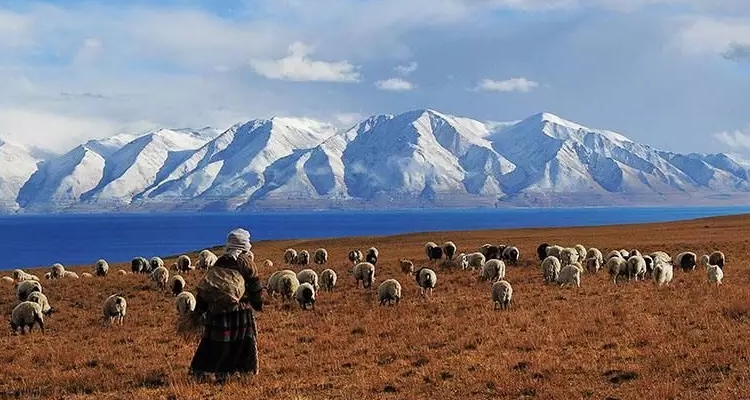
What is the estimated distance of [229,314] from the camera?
1204cm

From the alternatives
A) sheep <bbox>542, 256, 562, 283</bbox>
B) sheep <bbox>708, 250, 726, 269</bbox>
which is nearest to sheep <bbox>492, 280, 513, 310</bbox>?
sheep <bbox>542, 256, 562, 283</bbox>

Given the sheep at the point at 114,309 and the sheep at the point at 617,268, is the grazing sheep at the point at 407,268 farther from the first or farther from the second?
the sheep at the point at 114,309

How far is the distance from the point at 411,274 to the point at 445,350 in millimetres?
20135

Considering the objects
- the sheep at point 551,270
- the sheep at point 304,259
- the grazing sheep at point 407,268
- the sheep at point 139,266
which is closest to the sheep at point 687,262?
the sheep at point 551,270

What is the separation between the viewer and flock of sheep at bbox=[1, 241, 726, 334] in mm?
22312

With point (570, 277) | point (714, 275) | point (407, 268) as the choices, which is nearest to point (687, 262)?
point (714, 275)

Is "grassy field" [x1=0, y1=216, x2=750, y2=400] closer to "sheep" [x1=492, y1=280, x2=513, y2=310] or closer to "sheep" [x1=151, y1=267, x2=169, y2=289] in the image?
"sheep" [x1=492, y1=280, x2=513, y2=310]

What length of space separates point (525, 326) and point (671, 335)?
10.9 ft

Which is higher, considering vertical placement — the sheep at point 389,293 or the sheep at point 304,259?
the sheep at point 389,293

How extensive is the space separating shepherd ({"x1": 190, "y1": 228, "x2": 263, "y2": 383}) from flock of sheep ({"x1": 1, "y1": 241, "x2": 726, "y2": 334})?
102 inches

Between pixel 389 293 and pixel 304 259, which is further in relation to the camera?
pixel 304 259

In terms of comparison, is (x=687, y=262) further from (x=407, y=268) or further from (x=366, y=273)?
(x=366, y=273)

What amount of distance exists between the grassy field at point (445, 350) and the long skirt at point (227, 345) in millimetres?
334

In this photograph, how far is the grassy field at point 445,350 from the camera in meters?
11.1
